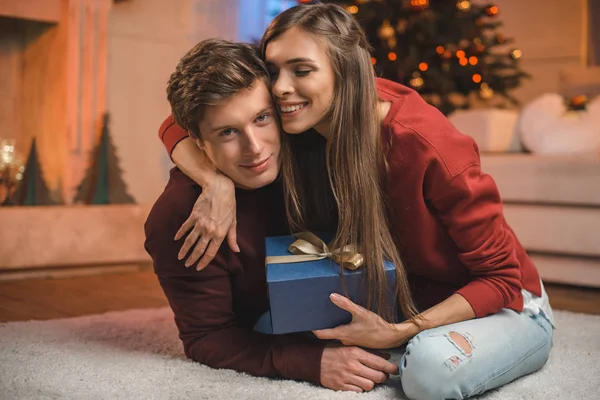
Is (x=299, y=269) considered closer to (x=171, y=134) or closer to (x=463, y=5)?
(x=171, y=134)

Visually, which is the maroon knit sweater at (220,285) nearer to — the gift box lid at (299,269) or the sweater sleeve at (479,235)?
the gift box lid at (299,269)

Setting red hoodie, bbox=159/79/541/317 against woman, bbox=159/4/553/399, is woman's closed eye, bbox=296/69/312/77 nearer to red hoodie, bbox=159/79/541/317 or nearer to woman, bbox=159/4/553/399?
woman, bbox=159/4/553/399

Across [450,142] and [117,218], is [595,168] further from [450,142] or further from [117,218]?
[117,218]

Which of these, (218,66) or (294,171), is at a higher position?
(218,66)

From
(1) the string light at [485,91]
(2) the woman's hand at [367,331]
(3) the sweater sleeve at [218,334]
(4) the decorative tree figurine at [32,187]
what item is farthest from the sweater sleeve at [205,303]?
(1) the string light at [485,91]

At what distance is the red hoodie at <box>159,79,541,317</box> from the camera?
124 centimetres

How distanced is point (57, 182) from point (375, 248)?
2383 mm

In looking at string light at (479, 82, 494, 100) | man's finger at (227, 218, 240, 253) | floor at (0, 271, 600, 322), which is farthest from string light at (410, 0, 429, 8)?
man's finger at (227, 218, 240, 253)

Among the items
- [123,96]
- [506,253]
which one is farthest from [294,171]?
[123,96]

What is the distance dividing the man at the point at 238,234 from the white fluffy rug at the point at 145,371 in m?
0.04

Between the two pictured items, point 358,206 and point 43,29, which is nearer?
point 358,206

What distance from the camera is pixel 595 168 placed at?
2416 mm

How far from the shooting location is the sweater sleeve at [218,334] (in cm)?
135

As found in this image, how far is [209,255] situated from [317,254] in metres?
0.23
